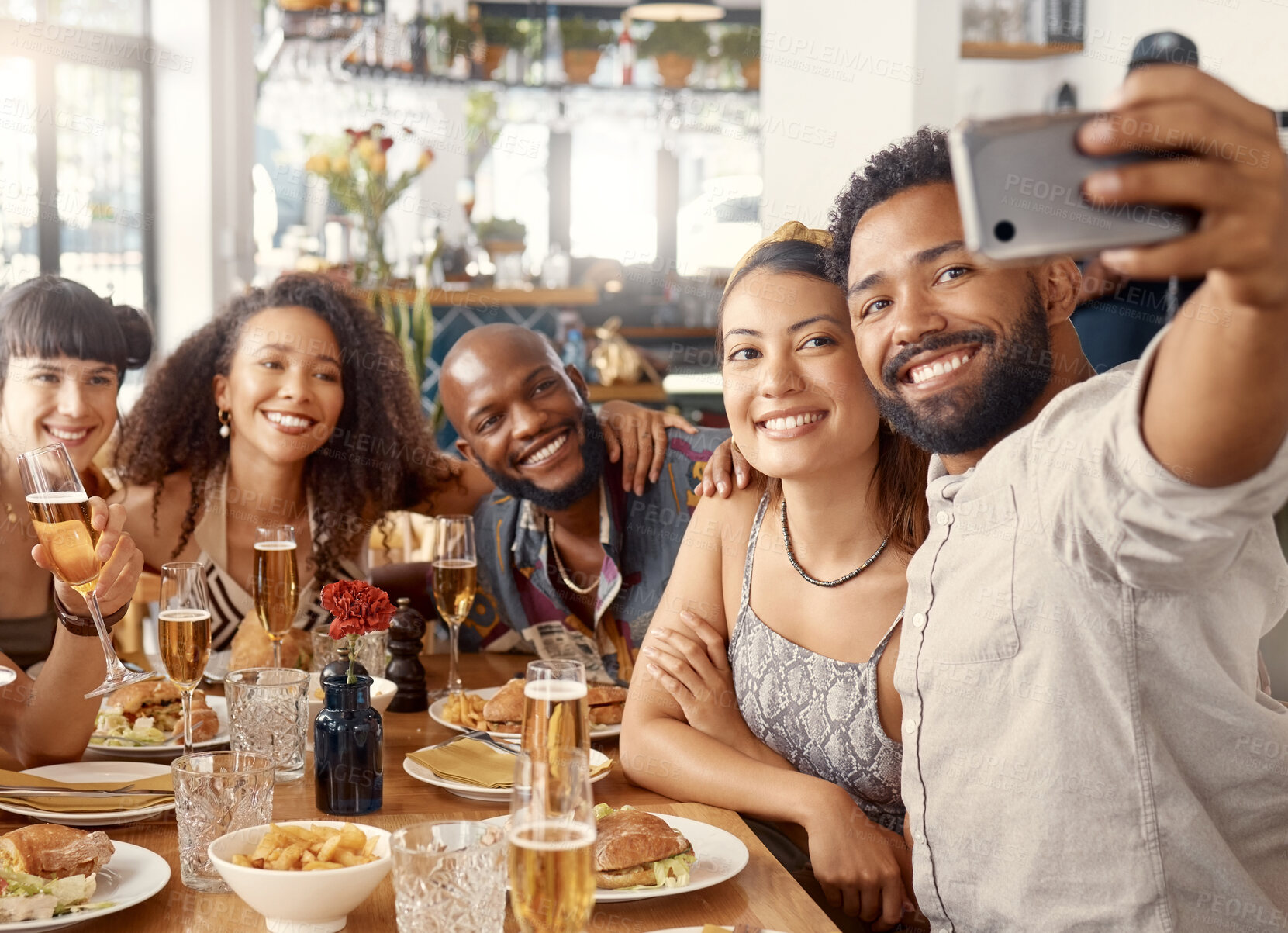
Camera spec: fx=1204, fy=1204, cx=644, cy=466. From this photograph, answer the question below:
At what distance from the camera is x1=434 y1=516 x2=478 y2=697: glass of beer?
2.06m

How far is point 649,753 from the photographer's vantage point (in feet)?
5.53

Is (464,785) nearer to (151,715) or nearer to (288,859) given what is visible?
(288,859)

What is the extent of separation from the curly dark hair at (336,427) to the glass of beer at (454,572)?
1.78 ft

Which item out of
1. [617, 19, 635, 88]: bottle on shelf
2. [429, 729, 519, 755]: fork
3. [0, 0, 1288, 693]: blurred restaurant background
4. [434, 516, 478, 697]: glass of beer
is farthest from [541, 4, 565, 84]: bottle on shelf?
[429, 729, 519, 755]: fork

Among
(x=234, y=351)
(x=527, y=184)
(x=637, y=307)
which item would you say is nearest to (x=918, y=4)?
(x=234, y=351)

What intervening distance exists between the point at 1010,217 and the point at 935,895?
98 cm

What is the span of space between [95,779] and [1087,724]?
1.25 metres

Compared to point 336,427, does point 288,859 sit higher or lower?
lower

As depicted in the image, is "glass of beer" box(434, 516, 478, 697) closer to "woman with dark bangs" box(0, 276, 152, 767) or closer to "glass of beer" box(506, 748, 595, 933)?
"woman with dark bangs" box(0, 276, 152, 767)

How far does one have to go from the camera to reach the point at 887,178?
161cm

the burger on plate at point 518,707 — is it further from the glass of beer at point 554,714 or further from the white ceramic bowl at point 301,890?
the glass of beer at point 554,714

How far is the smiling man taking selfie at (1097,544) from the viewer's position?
801mm

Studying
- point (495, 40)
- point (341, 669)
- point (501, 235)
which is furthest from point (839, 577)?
point (495, 40)

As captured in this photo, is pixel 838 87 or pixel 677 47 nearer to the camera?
pixel 838 87
